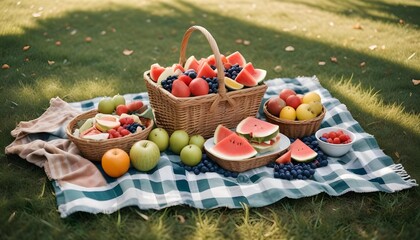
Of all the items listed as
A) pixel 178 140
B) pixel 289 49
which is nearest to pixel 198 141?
pixel 178 140

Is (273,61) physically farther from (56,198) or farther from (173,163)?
(56,198)

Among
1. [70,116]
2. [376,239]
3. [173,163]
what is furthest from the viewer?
[70,116]

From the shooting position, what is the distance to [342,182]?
3.22 meters

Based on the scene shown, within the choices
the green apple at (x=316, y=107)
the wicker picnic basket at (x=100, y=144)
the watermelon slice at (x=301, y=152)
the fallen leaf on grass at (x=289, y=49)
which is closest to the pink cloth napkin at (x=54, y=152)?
the wicker picnic basket at (x=100, y=144)

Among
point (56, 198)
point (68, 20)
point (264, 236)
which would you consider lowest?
point (68, 20)

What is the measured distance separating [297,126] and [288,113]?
157mm

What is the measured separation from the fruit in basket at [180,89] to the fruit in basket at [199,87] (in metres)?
0.05

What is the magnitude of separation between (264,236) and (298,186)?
0.63 meters

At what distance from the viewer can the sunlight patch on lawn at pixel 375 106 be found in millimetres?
4168

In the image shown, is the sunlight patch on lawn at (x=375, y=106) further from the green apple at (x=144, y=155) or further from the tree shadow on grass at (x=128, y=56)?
the green apple at (x=144, y=155)

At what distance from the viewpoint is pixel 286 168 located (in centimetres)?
334

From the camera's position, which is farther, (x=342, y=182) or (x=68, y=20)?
(x=68, y=20)

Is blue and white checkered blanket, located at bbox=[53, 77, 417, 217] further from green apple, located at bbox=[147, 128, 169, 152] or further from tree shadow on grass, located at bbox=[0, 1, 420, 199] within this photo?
tree shadow on grass, located at bbox=[0, 1, 420, 199]

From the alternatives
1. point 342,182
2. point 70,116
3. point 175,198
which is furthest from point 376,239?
point 70,116
